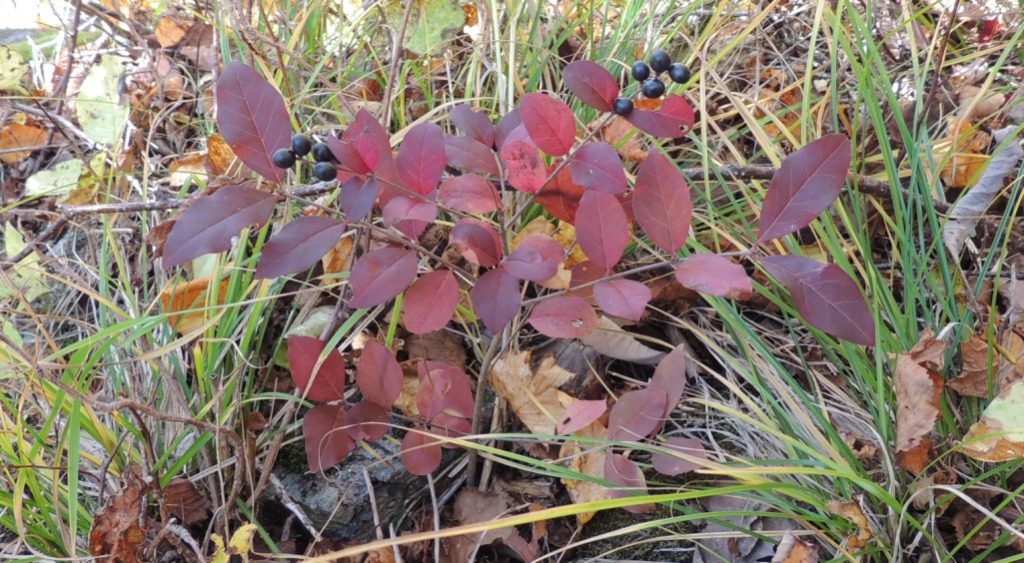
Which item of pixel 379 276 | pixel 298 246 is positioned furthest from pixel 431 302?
pixel 298 246

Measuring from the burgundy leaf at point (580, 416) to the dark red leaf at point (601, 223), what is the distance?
268 millimetres

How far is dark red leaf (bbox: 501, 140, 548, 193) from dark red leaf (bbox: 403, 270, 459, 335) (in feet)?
0.52

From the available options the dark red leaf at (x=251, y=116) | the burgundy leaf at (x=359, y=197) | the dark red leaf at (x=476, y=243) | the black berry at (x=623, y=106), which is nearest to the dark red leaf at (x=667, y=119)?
the black berry at (x=623, y=106)

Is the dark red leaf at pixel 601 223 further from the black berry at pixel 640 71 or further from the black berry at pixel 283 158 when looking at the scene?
the black berry at pixel 283 158

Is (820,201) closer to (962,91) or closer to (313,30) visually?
(962,91)

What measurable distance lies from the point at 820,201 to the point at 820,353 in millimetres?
554

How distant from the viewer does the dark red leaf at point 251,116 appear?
0.87 meters

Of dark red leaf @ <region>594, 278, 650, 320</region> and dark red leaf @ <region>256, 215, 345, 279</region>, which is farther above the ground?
dark red leaf @ <region>256, 215, 345, 279</region>

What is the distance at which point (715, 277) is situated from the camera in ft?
2.69

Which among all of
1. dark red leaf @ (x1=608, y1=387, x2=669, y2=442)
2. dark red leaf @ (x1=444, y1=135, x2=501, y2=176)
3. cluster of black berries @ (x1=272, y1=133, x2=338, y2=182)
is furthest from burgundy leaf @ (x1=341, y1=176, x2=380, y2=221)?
dark red leaf @ (x1=608, y1=387, x2=669, y2=442)

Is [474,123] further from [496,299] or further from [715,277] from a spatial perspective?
[715,277]

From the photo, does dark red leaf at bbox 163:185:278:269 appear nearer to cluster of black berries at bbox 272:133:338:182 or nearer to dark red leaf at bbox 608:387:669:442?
cluster of black berries at bbox 272:133:338:182

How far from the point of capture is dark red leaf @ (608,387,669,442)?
1030mm

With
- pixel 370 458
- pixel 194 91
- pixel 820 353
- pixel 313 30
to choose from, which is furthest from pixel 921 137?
pixel 194 91
